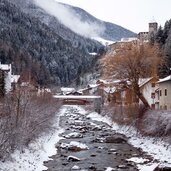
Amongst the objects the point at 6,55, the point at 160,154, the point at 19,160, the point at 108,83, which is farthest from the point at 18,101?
the point at 6,55

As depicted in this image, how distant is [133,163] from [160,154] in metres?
3.76

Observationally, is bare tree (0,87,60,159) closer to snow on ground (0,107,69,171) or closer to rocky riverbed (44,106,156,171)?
snow on ground (0,107,69,171)

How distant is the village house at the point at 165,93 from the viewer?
2313 inches

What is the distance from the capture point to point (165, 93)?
6078 cm

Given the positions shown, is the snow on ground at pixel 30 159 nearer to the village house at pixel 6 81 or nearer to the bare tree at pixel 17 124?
the bare tree at pixel 17 124

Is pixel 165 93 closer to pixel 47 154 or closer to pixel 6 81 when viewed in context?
pixel 47 154

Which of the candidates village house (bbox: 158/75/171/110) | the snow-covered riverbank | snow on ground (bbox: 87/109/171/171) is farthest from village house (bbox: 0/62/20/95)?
village house (bbox: 158/75/171/110)

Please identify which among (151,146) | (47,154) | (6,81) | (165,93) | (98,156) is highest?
(6,81)

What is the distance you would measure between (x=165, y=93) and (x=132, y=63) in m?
12.1

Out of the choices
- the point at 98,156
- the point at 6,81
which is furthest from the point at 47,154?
the point at 6,81

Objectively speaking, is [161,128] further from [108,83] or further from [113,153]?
[108,83]

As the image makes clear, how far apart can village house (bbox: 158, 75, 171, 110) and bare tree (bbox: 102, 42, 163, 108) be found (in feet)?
19.7

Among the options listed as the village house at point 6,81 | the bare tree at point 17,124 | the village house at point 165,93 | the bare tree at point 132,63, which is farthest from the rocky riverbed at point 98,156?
the village house at point 165,93

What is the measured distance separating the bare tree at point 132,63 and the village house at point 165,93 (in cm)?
600
